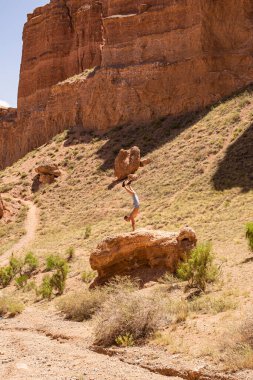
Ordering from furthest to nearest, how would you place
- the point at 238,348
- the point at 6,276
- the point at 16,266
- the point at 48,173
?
the point at 48,173 → the point at 16,266 → the point at 6,276 → the point at 238,348

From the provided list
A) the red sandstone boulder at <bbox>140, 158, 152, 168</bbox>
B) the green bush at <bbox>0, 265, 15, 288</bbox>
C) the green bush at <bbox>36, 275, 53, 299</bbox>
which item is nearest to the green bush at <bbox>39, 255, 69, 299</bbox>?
the green bush at <bbox>36, 275, 53, 299</bbox>

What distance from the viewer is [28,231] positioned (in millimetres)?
35031

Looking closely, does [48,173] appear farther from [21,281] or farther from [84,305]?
[84,305]

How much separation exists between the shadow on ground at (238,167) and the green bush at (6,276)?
1195 centimetres

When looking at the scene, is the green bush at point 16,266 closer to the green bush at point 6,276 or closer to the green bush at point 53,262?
the green bush at point 6,276

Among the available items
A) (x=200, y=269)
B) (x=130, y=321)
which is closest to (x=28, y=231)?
(x=200, y=269)

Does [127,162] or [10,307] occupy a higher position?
[127,162]

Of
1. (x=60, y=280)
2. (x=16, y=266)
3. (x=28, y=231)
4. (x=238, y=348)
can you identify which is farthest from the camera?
(x=28, y=231)

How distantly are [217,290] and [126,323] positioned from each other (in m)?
2.97

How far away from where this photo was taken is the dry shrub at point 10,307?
1662 centimetres

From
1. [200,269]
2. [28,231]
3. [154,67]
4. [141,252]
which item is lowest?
[28,231]

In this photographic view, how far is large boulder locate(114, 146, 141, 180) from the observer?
3756 cm

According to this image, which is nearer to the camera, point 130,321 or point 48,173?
point 130,321

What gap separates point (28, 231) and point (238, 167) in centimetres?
1403
